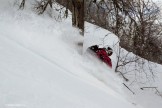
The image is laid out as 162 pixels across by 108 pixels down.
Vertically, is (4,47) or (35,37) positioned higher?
(4,47)

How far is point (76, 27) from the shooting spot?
32.9 feet

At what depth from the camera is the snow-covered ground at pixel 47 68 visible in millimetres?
3832

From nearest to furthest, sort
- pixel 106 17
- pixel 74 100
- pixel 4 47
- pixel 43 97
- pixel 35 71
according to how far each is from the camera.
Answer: pixel 43 97 → pixel 74 100 → pixel 35 71 → pixel 4 47 → pixel 106 17

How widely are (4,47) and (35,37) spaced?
286cm

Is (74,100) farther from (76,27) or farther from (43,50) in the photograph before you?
(76,27)

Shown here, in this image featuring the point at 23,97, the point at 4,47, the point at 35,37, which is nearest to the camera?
the point at 23,97

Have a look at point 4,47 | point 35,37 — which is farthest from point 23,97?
point 35,37

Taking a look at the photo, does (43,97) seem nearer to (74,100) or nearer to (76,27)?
(74,100)

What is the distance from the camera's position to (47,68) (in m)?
5.28

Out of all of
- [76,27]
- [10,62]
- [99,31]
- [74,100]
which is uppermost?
[10,62]

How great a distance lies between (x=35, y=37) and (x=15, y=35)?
30.9 inches

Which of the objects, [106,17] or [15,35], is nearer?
[15,35]

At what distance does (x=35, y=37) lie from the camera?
26.5ft

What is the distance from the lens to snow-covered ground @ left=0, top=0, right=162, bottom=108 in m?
3.83
